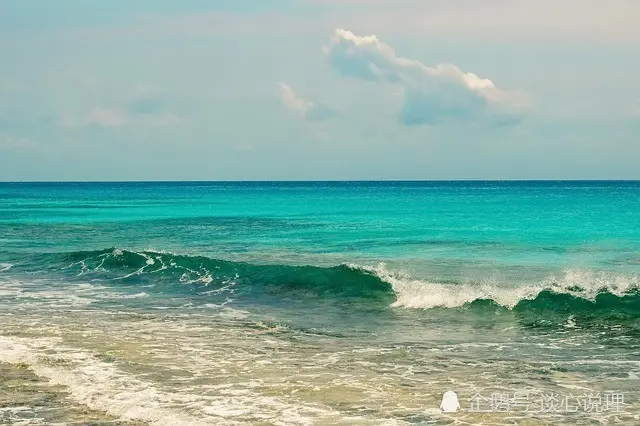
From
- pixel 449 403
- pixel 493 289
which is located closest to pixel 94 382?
pixel 449 403

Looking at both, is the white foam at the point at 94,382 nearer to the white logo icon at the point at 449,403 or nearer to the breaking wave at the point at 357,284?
the white logo icon at the point at 449,403

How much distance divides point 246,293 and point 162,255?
8.06 m

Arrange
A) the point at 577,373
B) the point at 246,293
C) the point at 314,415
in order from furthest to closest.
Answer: the point at 246,293 → the point at 577,373 → the point at 314,415

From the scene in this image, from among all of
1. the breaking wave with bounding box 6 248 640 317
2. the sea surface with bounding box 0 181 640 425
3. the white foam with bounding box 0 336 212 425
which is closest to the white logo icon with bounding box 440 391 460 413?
the sea surface with bounding box 0 181 640 425

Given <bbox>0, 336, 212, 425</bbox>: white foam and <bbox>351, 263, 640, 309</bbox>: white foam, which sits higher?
<bbox>351, 263, 640, 309</bbox>: white foam

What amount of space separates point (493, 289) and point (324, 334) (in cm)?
699

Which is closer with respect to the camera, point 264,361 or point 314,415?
point 314,415

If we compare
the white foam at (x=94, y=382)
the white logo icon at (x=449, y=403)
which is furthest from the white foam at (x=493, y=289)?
the white foam at (x=94, y=382)

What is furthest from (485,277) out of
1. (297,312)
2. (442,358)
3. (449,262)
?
(442,358)

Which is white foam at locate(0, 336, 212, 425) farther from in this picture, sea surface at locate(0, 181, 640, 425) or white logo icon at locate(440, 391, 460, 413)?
white logo icon at locate(440, 391, 460, 413)

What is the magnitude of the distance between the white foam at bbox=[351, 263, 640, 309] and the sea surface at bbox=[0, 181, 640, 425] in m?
0.10

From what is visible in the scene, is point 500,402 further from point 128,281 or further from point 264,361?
point 128,281

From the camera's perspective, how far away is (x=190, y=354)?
13312 mm

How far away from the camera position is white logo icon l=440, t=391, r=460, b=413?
9.85 m
